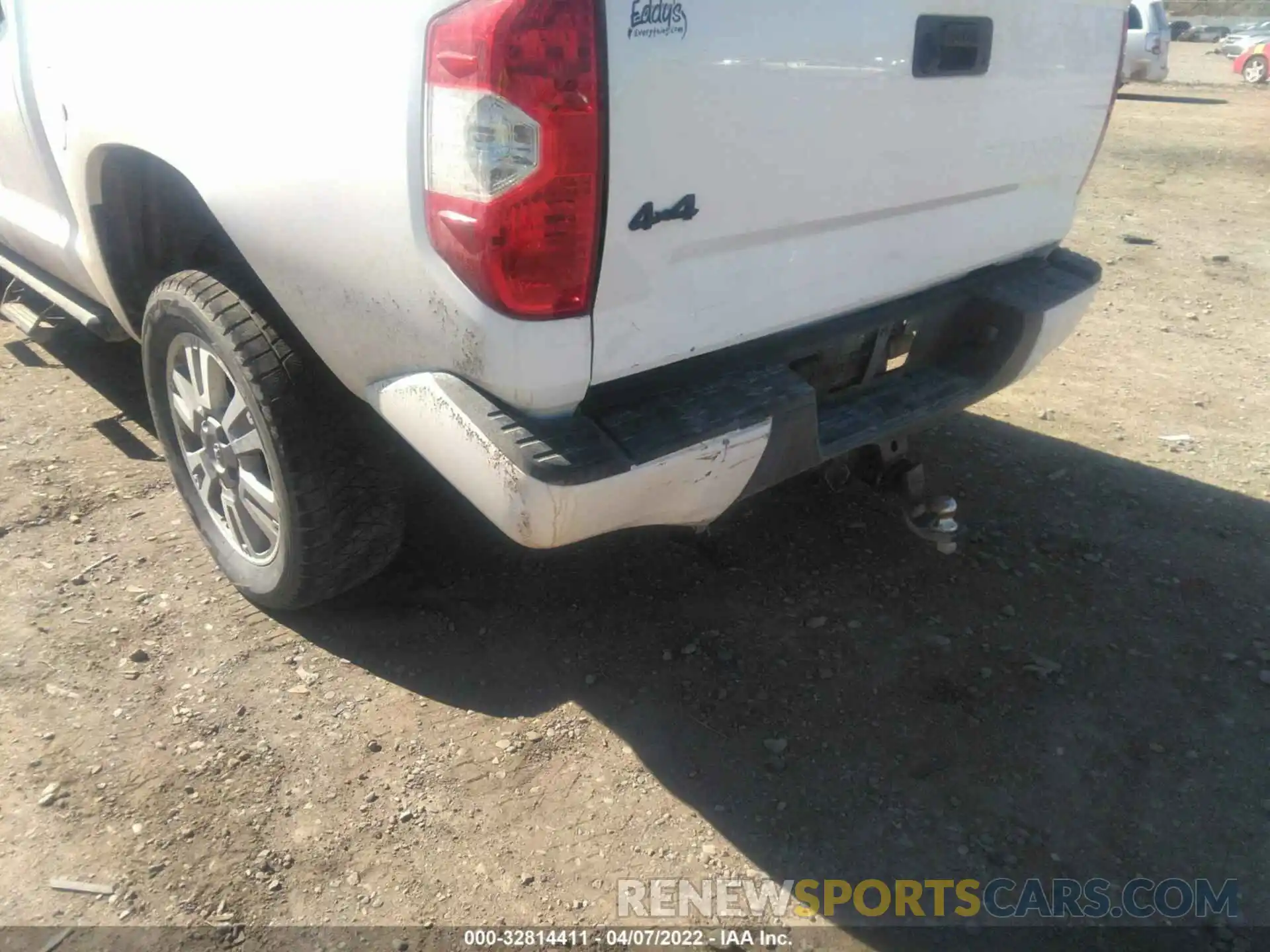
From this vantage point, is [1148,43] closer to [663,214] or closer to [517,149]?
[663,214]

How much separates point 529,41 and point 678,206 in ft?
1.33

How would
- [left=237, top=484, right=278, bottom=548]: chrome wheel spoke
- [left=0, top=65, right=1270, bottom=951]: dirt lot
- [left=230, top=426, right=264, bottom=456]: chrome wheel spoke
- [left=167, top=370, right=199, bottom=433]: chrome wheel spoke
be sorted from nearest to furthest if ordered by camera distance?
[left=0, top=65, right=1270, bottom=951]: dirt lot
[left=230, top=426, right=264, bottom=456]: chrome wheel spoke
[left=237, top=484, right=278, bottom=548]: chrome wheel spoke
[left=167, top=370, right=199, bottom=433]: chrome wheel spoke

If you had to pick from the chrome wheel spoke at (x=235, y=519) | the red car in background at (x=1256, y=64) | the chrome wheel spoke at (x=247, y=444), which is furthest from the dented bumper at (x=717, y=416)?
the red car in background at (x=1256, y=64)

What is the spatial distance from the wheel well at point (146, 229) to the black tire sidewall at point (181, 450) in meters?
0.17

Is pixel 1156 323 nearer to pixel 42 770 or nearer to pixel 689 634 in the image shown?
pixel 689 634

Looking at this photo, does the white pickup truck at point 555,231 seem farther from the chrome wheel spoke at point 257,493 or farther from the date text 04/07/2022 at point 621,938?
the date text 04/07/2022 at point 621,938

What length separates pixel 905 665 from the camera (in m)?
2.64

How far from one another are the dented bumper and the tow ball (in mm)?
401

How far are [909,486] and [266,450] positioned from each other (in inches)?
74.9

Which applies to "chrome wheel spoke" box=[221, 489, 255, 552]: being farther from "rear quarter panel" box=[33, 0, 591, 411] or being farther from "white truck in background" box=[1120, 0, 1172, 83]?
"white truck in background" box=[1120, 0, 1172, 83]

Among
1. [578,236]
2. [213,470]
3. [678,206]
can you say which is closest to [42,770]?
[213,470]

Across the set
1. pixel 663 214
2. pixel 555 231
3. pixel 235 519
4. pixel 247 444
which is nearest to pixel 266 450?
pixel 247 444

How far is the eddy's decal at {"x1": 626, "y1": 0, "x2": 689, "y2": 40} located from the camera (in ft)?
5.31

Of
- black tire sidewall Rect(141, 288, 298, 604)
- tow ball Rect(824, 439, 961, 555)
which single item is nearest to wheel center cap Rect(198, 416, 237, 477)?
black tire sidewall Rect(141, 288, 298, 604)
